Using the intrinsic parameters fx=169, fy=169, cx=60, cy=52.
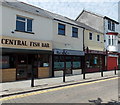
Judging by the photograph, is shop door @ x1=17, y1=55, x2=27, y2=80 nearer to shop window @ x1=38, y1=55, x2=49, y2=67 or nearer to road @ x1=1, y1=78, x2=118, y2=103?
shop window @ x1=38, y1=55, x2=49, y2=67

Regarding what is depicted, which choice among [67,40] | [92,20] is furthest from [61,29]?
[92,20]

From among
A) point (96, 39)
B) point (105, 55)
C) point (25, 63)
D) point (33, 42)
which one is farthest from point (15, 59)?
point (105, 55)

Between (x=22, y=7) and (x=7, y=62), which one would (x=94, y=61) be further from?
(x=7, y=62)

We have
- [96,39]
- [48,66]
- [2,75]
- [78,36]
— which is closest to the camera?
[2,75]

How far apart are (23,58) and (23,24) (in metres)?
2.92

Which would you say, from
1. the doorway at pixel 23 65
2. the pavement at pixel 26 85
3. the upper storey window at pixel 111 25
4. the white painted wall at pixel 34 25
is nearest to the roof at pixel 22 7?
the white painted wall at pixel 34 25

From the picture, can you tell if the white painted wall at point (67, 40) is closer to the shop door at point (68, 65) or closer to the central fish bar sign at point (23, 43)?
the shop door at point (68, 65)

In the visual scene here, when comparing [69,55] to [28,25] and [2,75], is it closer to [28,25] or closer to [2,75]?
[28,25]

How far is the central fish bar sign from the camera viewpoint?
12.4 meters

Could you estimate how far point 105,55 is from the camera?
25.4 m

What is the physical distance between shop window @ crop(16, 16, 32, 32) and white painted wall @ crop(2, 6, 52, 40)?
13.7 inches

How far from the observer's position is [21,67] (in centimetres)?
1430

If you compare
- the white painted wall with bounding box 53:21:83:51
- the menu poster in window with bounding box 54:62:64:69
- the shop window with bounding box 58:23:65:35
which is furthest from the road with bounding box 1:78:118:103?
the shop window with bounding box 58:23:65:35

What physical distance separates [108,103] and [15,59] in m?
9.04
